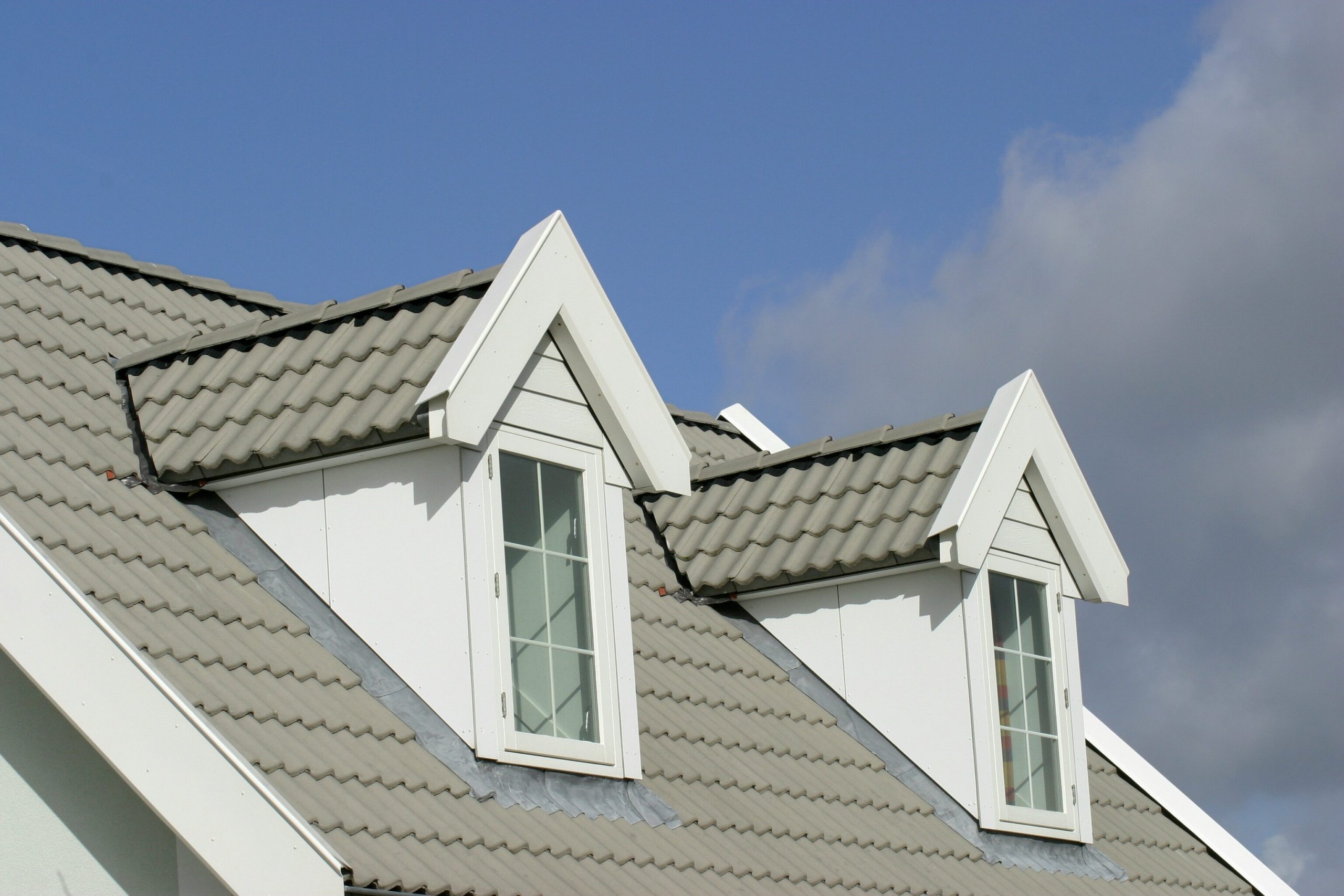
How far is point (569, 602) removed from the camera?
7.33 metres

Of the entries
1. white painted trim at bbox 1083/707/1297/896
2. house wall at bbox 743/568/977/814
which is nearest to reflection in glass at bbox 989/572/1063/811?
house wall at bbox 743/568/977/814

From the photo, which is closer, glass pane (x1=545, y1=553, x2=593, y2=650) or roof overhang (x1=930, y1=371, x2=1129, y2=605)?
glass pane (x1=545, y1=553, x2=593, y2=650)

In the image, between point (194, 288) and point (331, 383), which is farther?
point (194, 288)

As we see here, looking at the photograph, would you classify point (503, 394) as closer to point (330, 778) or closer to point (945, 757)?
point (330, 778)

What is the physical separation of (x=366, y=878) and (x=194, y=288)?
5406mm

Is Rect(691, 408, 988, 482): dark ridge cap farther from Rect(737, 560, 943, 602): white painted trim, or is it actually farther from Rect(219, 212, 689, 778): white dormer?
Rect(219, 212, 689, 778): white dormer

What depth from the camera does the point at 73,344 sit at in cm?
820

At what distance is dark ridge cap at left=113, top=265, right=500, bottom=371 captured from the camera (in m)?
7.37

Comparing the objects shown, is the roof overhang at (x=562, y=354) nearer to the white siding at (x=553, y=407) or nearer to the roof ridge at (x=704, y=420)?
the white siding at (x=553, y=407)

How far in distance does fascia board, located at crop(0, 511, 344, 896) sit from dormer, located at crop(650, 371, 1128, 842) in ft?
14.3

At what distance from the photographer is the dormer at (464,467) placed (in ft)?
22.1

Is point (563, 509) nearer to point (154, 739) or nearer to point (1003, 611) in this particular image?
point (154, 739)

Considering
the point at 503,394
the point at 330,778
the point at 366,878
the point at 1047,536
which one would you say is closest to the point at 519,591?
the point at 503,394

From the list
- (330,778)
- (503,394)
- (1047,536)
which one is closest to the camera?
(330,778)
